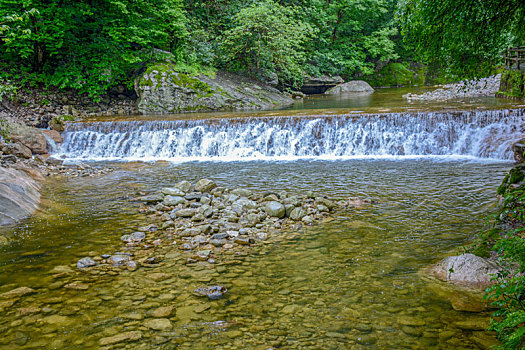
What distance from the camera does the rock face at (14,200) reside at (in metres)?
5.41

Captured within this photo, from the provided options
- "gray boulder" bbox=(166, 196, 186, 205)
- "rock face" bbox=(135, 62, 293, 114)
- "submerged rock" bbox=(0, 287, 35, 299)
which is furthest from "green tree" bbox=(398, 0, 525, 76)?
"rock face" bbox=(135, 62, 293, 114)

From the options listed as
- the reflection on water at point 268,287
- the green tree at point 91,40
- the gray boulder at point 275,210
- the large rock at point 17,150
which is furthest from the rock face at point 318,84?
the gray boulder at point 275,210

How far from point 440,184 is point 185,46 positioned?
53.9 feet

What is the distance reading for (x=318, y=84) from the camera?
1038 inches

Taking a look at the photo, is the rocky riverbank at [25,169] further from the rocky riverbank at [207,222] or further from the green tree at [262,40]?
the green tree at [262,40]

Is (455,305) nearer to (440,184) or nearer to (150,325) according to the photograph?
(150,325)

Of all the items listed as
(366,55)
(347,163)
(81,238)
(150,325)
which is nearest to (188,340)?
(150,325)

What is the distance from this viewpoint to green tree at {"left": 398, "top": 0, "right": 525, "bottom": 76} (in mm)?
4652

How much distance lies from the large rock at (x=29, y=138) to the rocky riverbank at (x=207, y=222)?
Answer: 698 cm

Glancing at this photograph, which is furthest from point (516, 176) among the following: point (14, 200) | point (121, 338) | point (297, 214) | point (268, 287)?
point (14, 200)

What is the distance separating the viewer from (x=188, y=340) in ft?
9.03

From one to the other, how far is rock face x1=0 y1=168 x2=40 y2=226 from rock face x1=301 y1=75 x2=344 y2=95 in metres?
21.8

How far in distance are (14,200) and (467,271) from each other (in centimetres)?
638

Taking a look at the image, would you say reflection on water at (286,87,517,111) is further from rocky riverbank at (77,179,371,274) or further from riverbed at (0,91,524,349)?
rocky riverbank at (77,179,371,274)
